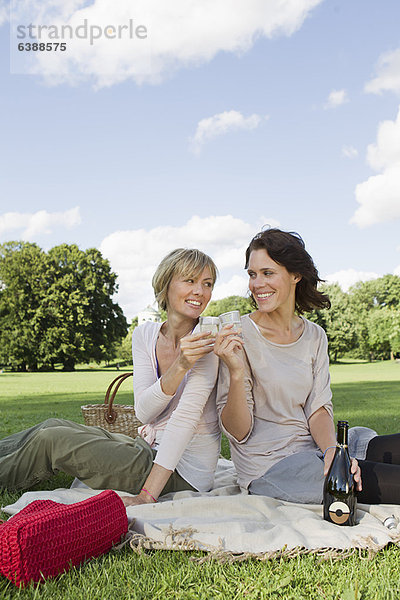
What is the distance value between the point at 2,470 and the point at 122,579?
1904 mm

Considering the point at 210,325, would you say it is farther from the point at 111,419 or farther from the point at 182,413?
the point at 111,419

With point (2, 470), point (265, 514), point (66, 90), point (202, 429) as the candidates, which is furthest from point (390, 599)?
point (66, 90)

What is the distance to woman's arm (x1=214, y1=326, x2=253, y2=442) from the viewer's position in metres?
3.50

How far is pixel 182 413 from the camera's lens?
370cm

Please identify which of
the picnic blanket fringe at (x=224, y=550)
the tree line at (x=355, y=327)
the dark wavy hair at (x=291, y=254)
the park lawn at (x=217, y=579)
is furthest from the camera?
the tree line at (x=355, y=327)

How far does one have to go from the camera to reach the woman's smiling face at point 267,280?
411 cm

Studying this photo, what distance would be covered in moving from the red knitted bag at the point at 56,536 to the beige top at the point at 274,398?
3.96 ft

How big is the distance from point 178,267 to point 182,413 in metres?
1.06

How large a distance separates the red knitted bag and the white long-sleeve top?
70 cm

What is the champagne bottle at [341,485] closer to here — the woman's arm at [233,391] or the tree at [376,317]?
the woman's arm at [233,391]

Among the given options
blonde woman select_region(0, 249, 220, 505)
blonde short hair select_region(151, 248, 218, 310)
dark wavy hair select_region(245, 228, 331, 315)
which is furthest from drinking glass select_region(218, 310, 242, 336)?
dark wavy hair select_region(245, 228, 331, 315)

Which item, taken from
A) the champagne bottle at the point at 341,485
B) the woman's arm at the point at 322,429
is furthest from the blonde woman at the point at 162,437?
the champagne bottle at the point at 341,485

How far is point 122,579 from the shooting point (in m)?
2.61

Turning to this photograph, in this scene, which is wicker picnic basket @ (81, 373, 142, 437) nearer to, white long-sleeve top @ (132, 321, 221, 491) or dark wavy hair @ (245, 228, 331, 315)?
white long-sleeve top @ (132, 321, 221, 491)
